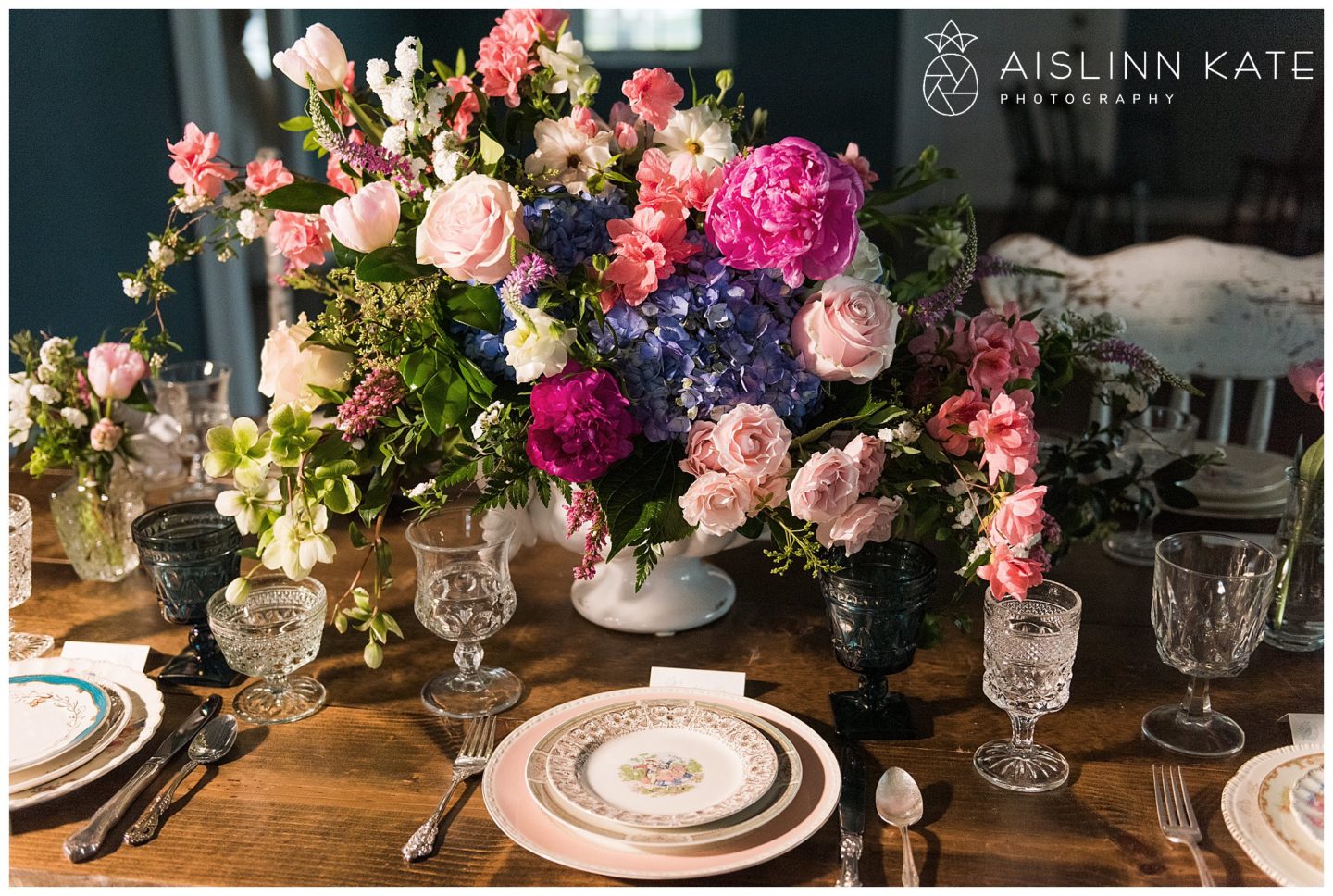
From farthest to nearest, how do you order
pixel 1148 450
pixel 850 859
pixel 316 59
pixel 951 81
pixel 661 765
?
1. pixel 951 81
2. pixel 1148 450
3. pixel 316 59
4. pixel 661 765
5. pixel 850 859

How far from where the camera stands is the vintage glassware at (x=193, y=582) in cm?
117

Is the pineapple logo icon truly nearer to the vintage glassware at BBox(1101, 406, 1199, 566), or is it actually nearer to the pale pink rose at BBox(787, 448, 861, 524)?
the vintage glassware at BBox(1101, 406, 1199, 566)

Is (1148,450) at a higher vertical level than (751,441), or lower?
lower

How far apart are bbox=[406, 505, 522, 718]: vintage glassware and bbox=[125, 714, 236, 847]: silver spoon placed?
0.19 meters

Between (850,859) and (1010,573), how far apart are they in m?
0.27

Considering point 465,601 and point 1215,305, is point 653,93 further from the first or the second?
point 1215,305

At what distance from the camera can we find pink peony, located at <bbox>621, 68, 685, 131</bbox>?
1068 mm

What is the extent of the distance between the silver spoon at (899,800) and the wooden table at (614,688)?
0.01m

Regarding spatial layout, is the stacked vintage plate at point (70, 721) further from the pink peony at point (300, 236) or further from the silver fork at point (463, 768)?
the pink peony at point (300, 236)

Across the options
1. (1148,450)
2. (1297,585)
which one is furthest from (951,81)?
(1297,585)

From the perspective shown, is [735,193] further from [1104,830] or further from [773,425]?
[1104,830]

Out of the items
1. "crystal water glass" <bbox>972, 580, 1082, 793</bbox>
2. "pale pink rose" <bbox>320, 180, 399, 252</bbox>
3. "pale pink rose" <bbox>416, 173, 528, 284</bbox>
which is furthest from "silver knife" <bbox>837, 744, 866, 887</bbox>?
"pale pink rose" <bbox>320, 180, 399, 252</bbox>

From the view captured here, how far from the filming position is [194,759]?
1.02 metres

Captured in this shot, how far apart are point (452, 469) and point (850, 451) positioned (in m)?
0.38
